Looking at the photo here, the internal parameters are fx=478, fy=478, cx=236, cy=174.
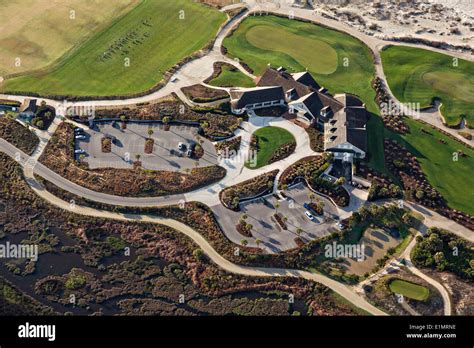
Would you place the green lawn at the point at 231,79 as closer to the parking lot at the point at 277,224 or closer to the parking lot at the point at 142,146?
the parking lot at the point at 142,146

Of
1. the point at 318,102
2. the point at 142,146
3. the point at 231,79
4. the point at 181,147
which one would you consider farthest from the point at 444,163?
the point at 142,146

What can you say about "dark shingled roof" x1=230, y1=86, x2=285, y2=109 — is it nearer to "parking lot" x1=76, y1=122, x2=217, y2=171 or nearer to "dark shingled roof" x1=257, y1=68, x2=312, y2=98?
"dark shingled roof" x1=257, y1=68, x2=312, y2=98

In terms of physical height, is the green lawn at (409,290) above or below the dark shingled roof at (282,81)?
below

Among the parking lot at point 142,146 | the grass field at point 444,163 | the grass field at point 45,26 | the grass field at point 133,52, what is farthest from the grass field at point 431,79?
the grass field at point 45,26

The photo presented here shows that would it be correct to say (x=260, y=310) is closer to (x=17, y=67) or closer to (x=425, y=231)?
(x=425, y=231)

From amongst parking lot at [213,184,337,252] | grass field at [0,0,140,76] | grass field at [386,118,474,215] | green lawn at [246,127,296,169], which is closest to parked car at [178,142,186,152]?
green lawn at [246,127,296,169]

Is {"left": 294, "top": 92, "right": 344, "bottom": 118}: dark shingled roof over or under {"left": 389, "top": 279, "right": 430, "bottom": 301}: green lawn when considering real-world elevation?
over
